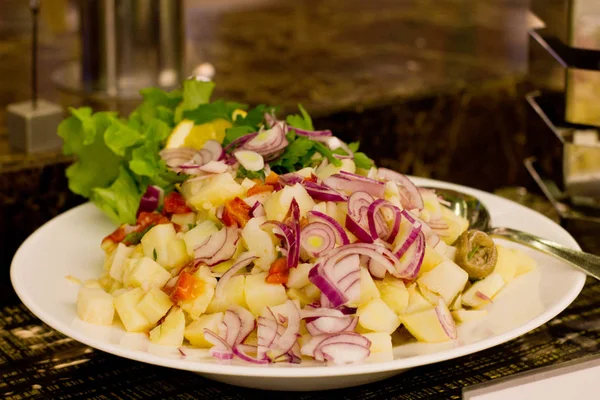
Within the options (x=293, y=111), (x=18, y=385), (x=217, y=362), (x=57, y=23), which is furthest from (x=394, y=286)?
(x=57, y=23)

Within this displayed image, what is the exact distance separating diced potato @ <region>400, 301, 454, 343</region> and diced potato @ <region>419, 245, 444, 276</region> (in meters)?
0.08

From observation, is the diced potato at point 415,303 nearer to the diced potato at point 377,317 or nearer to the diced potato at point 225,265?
the diced potato at point 377,317

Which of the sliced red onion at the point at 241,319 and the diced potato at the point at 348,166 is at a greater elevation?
the diced potato at the point at 348,166

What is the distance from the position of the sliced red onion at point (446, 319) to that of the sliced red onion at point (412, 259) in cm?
5

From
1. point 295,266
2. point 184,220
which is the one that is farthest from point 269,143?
point 295,266

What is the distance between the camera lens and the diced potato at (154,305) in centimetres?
108

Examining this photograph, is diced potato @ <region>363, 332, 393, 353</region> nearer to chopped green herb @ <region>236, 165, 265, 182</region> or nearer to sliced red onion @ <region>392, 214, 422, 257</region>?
sliced red onion @ <region>392, 214, 422, 257</region>

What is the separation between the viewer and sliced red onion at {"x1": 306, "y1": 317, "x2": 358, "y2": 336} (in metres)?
1.02

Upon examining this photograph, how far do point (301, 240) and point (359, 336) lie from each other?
0.13 meters

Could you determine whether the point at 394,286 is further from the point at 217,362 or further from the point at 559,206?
the point at 559,206

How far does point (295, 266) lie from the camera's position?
1.08 meters

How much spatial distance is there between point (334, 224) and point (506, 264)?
263 millimetres

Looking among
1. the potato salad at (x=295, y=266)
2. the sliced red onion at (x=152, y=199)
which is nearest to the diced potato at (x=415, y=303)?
the potato salad at (x=295, y=266)

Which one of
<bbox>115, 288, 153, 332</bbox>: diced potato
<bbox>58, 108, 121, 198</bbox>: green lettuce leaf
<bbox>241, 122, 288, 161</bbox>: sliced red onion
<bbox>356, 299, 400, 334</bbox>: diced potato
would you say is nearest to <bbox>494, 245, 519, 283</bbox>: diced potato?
<bbox>356, 299, 400, 334</bbox>: diced potato
